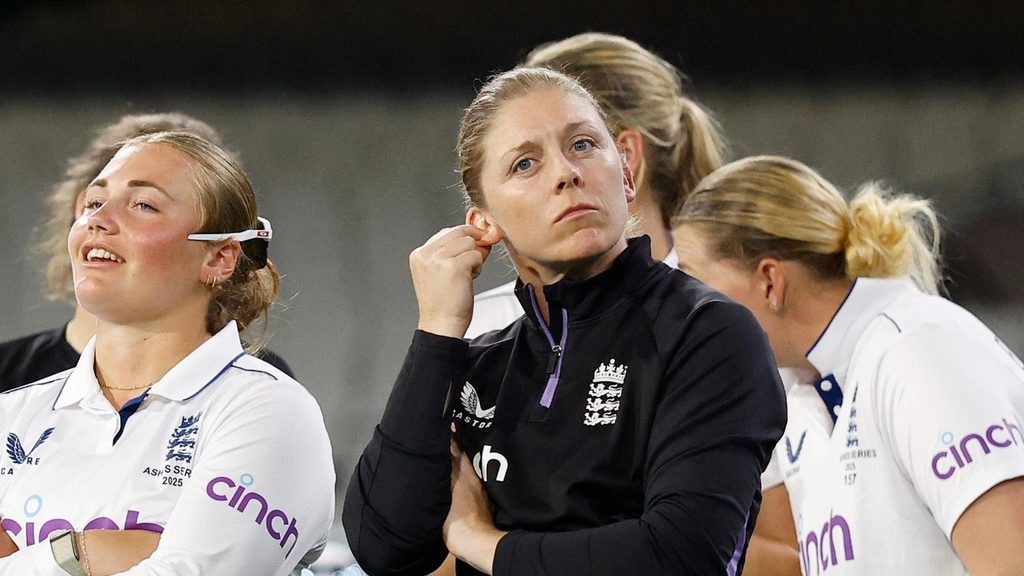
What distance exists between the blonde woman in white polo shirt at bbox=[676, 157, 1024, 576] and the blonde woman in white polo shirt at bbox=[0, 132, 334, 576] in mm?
916

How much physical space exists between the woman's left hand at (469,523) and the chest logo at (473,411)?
0.05 metres

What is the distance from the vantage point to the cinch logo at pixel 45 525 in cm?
181

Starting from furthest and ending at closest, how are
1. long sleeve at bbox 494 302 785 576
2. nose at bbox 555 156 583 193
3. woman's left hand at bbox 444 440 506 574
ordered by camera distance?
nose at bbox 555 156 583 193, woman's left hand at bbox 444 440 506 574, long sleeve at bbox 494 302 785 576

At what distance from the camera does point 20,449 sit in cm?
196

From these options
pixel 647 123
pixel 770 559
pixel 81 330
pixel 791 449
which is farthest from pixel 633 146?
pixel 81 330

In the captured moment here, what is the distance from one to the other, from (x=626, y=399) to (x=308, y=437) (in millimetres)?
506

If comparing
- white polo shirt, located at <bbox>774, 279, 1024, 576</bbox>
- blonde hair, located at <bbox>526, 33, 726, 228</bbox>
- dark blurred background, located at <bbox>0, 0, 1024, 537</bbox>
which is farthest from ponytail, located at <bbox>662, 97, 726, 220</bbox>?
dark blurred background, located at <bbox>0, 0, 1024, 537</bbox>

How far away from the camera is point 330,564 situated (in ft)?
11.2

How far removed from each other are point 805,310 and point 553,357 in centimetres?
95

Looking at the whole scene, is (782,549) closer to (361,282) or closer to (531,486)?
(531,486)

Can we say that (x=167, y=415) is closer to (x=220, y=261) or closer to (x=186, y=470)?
(x=186, y=470)

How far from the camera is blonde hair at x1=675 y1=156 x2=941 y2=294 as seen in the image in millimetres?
2504

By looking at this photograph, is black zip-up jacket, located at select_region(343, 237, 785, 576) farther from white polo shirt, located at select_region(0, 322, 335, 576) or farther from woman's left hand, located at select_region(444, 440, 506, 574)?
white polo shirt, located at select_region(0, 322, 335, 576)

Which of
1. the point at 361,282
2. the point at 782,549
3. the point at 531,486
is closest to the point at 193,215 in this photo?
the point at 531,486
